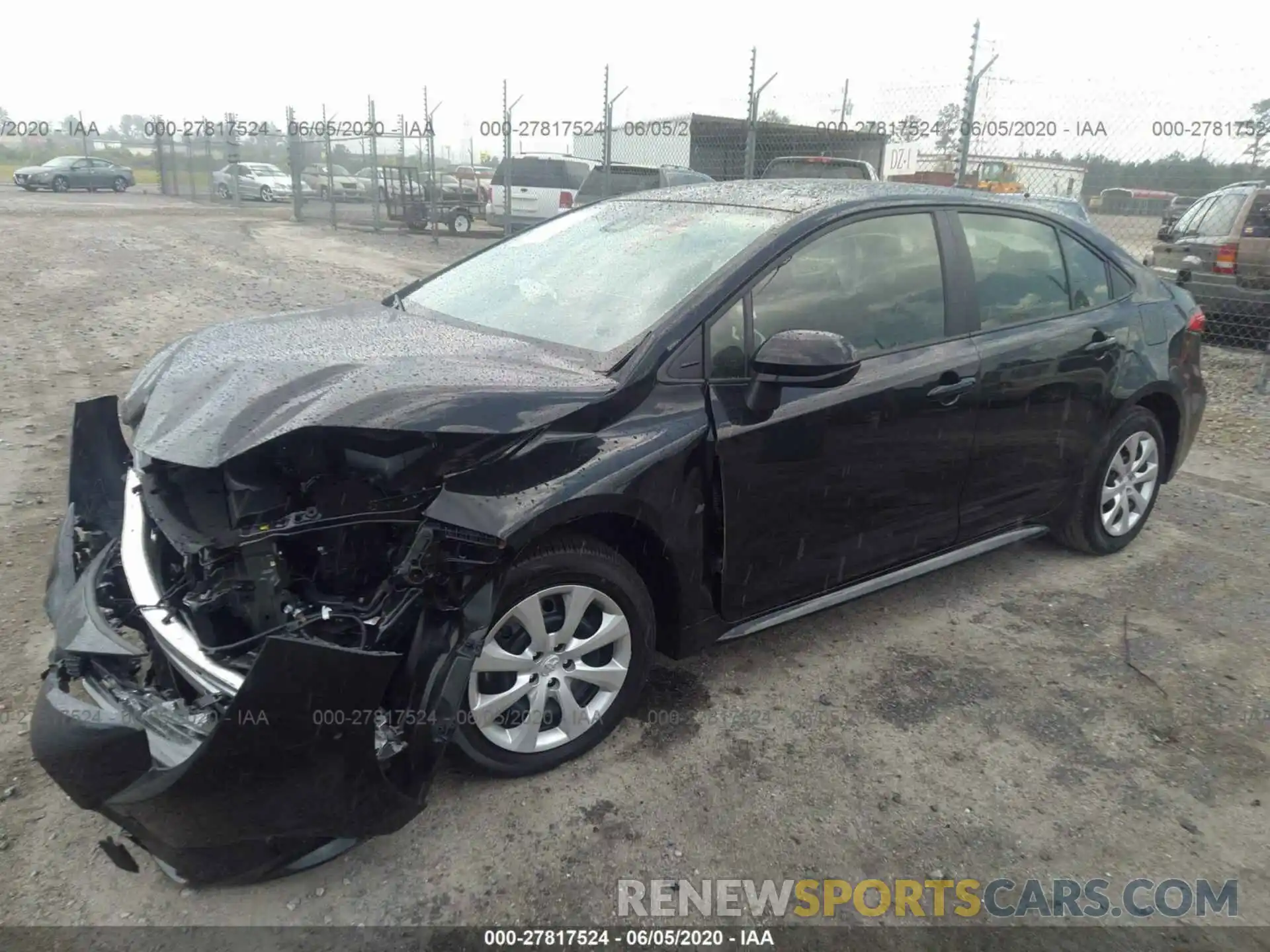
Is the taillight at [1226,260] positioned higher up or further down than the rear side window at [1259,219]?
further down

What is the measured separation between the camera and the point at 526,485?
2424mm

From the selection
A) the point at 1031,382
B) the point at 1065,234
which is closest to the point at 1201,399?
the point at 1065,234

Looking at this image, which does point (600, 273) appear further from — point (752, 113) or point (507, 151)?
point (507, 151)

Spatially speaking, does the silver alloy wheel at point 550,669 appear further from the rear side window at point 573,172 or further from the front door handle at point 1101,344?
the rear side window at point 573,172

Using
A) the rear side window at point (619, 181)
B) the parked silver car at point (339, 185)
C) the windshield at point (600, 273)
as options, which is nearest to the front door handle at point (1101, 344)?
the windshield at point (600, 273)

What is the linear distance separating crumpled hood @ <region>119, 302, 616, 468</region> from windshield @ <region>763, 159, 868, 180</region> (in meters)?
10.2

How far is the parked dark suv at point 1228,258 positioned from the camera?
8.49 m

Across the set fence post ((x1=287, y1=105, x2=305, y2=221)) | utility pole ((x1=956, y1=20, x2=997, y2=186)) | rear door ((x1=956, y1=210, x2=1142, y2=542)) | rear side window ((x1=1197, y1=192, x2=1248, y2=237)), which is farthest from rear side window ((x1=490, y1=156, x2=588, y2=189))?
rear door ((x1=956, y1=210, x2=1142, y2=542))

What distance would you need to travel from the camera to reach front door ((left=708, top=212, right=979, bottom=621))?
9.55 ft

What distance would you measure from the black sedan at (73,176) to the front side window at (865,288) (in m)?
36.3

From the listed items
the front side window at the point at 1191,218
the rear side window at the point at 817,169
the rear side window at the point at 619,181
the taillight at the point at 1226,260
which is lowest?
the taillight at the point at 1226,260

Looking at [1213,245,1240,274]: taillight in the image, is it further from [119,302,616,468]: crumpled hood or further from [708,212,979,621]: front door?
[119,302,616,468]: crumpled hood

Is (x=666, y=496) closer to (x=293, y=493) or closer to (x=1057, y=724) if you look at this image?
(x=293, y=493)

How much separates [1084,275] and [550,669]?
305 centimetres
